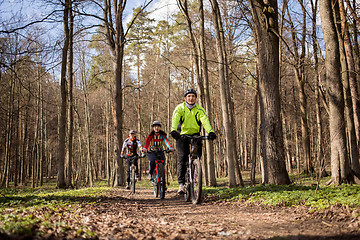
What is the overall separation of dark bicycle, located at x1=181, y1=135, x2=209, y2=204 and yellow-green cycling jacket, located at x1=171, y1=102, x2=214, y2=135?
0.92ft

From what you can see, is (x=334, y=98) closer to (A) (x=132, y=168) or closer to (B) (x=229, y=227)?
(B) (x=229, y=227)

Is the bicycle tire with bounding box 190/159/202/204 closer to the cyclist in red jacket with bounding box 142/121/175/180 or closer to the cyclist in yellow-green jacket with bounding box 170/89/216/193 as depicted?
the cyclist in yellow-green jacket with bounding box 170/89/216/193

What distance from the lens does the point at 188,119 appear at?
650 cm

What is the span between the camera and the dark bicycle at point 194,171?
6.15 metres

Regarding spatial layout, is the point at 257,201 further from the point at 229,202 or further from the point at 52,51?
the point at 52,51

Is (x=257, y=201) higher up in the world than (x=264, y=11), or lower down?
lower down

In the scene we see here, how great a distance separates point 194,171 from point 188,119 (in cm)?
120

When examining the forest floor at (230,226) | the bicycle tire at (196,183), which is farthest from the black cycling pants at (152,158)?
the forest floor at (230,226)

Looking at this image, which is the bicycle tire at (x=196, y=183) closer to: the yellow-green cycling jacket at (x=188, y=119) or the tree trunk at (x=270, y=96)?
the yellow-green cycling jacket at (x=188, y=119)

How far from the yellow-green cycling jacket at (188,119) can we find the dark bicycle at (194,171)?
0.28 meters

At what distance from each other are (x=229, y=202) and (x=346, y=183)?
4298 mm

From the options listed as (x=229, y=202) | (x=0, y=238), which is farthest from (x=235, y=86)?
(x=0, y=238)

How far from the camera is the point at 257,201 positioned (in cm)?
590

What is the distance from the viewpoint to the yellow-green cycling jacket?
254 inches
